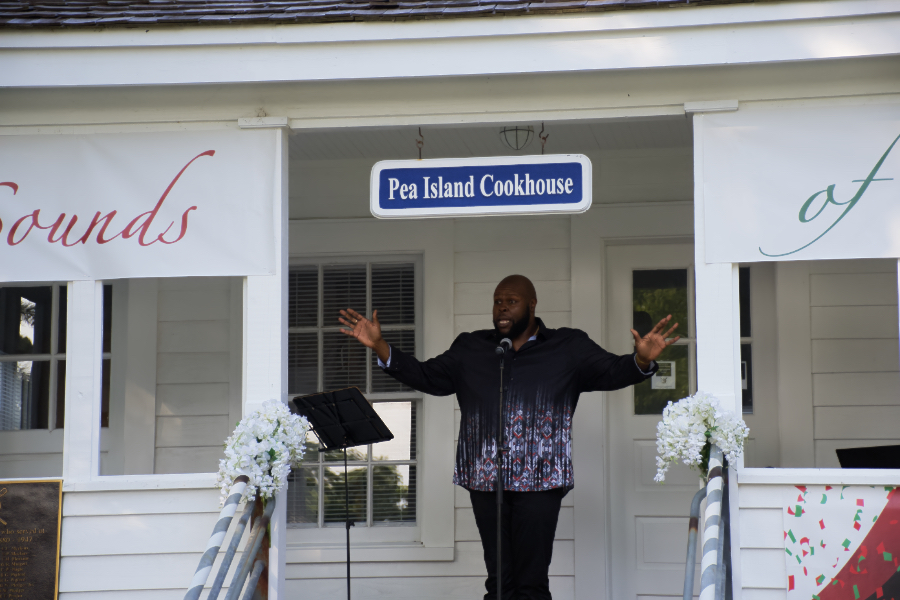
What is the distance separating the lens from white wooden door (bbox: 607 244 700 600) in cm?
518

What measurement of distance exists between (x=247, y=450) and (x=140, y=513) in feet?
2.19

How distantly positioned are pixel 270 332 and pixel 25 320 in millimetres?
2475

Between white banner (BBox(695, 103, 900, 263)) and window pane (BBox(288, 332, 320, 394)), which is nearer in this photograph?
white banner (BBox(695, 103, 900, 263))

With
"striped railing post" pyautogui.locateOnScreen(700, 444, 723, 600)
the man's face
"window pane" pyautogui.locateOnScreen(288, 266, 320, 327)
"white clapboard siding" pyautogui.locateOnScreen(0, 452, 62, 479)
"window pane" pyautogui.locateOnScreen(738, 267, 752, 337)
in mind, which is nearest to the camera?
"striped railing post" pyautogui.locateOnScreen(700, 444, 723, 600)

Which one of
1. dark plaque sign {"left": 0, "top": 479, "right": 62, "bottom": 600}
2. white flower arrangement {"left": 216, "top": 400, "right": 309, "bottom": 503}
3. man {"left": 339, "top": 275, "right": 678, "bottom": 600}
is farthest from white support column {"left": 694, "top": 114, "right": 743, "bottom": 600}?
dark plaque sign {"left": 0, "top": 479, "right": 62, "bottom": 600}

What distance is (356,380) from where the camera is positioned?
564 centimetres

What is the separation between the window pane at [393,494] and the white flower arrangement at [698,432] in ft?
7.21

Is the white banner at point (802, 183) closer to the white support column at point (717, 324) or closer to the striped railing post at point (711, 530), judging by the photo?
the white support column at point (717, 324)

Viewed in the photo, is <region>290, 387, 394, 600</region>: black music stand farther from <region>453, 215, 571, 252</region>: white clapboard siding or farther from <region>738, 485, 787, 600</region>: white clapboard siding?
<region>738, 485, 787, 600</region>: white clapboard siding

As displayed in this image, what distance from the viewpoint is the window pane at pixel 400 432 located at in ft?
18.3

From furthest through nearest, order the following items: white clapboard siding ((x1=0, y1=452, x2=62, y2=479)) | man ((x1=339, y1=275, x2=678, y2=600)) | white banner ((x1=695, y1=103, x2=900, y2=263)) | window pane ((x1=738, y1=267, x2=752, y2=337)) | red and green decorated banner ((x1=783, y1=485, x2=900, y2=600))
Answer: white clapboard siding ((x1=0, y1=452, x2=62, y2=479)) < window pane ((x1=738, y1=267, x2=752, y2=337)) < man ((x1=339, y1=275, x2=678, y2=600)) < white banner ((x1=695, y1=103, x2=900, y2=263)) < red and green decorated banner ((x1=783, y1=485, x2=900, y2=600))

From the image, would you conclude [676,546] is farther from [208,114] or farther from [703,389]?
[208,114]

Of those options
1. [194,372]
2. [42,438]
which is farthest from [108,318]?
[42,438]

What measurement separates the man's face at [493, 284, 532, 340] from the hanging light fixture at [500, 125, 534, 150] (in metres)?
0.92
